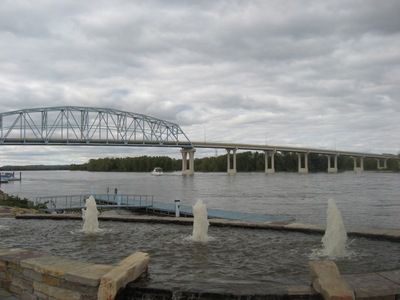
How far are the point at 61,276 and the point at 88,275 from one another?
17.4 inches

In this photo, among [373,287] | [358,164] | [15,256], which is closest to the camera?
[373,287]

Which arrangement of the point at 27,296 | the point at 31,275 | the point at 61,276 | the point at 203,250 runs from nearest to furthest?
the point at 61,276, the point at 31,275, the point at 27,296, the point at 203,250

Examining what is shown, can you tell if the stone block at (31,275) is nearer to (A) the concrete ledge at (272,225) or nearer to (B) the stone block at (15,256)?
(B) the stone block at (15,256)

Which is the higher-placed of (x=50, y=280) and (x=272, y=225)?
(x=272, y=225)

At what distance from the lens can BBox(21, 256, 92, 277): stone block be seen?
20.8 feet

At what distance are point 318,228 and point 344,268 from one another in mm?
3514

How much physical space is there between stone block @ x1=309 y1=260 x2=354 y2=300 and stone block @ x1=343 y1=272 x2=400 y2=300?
130 mm

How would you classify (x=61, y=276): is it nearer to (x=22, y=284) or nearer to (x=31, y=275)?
(x=31, y=275)

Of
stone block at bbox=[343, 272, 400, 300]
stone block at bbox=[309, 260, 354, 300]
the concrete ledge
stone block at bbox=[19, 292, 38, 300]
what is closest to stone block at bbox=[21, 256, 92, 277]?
stone block at bbox=[19, 292, 38, 300]

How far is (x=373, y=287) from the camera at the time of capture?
551 centimetres

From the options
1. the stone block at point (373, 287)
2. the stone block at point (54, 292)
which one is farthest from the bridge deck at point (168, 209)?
the stone block at point (54, 292)

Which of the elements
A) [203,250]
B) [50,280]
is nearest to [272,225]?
[203,250]

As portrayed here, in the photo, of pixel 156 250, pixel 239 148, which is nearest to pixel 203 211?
pixel 156 250

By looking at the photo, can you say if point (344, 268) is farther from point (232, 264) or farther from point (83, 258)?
point (83, 258)
